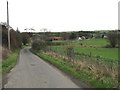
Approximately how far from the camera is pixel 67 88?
42.9ft

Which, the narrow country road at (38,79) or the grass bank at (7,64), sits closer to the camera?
the narrow country road at (38,79)

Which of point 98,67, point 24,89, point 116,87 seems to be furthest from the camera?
point 98,67

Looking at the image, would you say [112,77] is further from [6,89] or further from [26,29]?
Result: [26,29]

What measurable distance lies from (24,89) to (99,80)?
3592 millimetres

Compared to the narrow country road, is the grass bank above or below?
below

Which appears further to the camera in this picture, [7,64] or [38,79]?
[7,64]

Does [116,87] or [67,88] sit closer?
[116,87]

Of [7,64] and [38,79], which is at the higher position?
[38,79]

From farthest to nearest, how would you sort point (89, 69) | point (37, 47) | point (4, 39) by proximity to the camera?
point (37, 47), point (4, 39), point (89, 69)

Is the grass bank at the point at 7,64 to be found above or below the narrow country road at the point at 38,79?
below

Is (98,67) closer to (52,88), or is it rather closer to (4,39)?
(52,88)

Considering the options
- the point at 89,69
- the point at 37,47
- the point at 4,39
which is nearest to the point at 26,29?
the point at 37,47

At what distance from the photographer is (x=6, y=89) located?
43.5 ft

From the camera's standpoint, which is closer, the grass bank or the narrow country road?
the narrow country road
